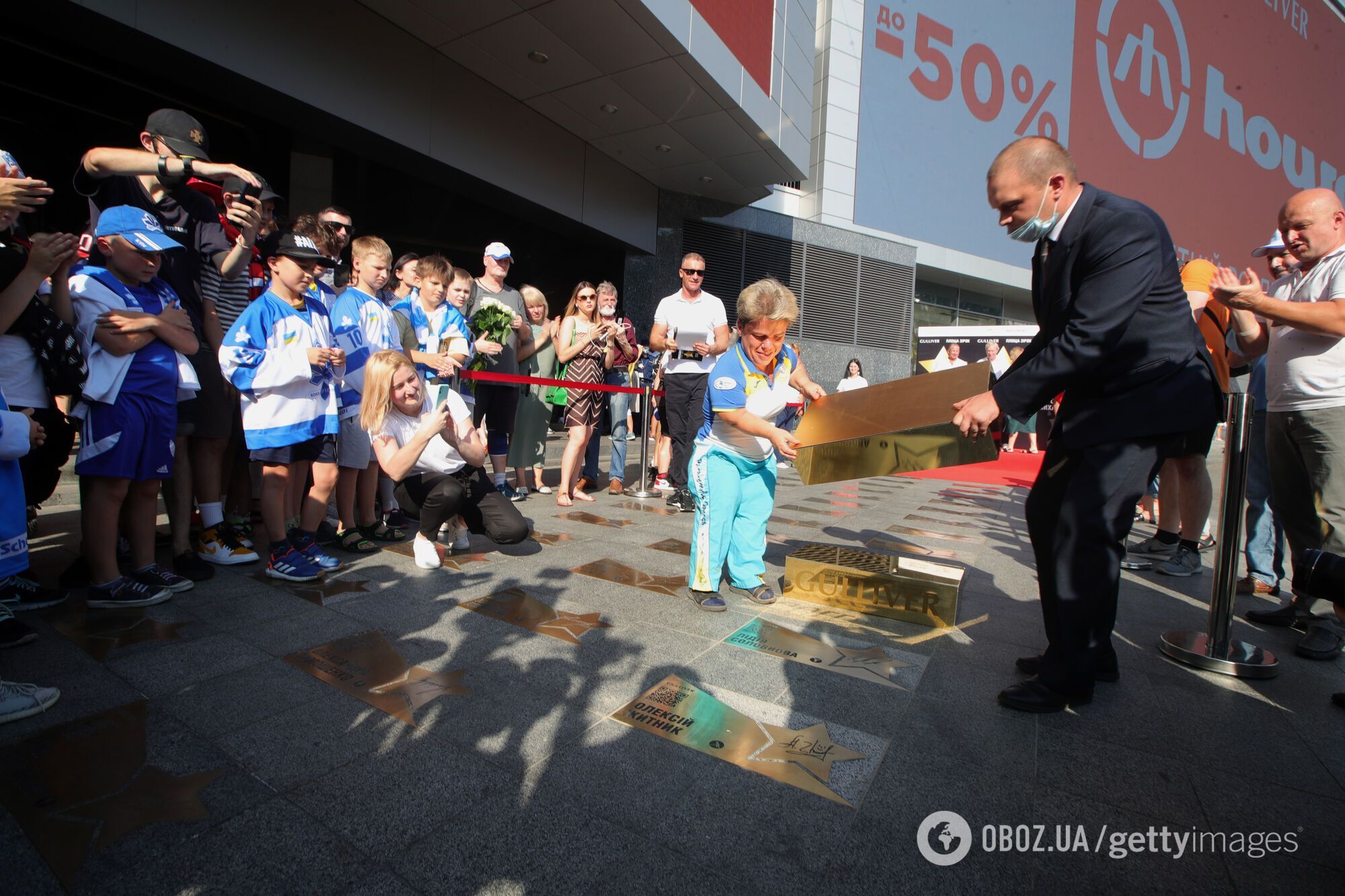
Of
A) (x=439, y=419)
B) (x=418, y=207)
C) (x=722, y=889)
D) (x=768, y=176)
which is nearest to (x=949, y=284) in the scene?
(x=768, y=176)

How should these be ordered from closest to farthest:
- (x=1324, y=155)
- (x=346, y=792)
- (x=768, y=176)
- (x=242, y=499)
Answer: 1. (x=346, y=792)
2. (x=242, y=499)
3. (x=768, y=176)
4. (x=1324, y=155)

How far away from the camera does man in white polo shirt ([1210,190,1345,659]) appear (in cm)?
281

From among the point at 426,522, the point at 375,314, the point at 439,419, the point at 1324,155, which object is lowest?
the point at 426,522

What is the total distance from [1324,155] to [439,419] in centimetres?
4688

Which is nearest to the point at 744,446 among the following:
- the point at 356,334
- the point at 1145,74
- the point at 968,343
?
the point at 356,334

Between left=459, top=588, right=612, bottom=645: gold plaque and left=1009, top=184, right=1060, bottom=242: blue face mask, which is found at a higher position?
left=1009, top=184, right=1060, bottom=242: blue face mask

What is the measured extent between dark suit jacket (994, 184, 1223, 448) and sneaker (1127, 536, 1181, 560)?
3.27 m

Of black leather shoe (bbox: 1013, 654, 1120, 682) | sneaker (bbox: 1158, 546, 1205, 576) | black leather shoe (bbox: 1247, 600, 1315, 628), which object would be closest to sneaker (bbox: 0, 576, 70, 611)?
black leather shoe (bbox: 1013, 654, 1120, 682)

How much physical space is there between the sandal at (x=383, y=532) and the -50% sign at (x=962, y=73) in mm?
17863

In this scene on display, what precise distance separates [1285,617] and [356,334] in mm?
5482

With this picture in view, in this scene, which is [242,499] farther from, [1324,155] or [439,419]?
[1324,155]

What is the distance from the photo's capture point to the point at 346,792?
1.69 meters

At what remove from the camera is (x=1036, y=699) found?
2354 mm

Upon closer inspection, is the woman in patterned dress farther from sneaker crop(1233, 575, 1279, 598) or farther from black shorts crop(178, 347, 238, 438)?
sneaker crop(1233, 575, 1279, 598)
